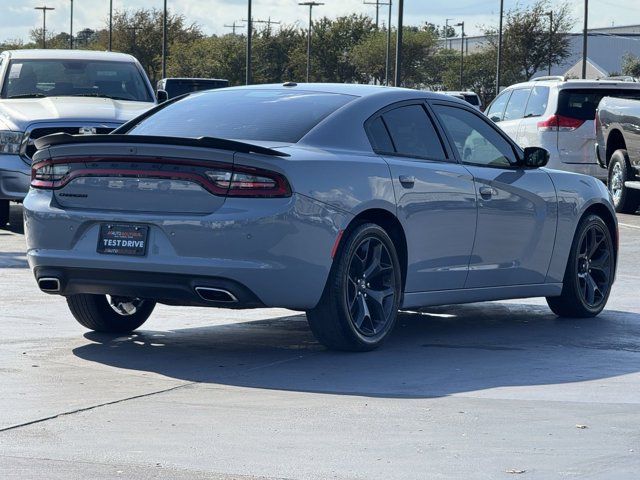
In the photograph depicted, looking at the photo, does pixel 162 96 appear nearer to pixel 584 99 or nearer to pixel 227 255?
pixel 584 99

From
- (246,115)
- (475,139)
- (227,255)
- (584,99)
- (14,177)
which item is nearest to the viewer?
(227,255)

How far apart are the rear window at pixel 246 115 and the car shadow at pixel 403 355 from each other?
4.10 feet

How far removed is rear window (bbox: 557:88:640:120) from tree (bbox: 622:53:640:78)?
83892 millimetres

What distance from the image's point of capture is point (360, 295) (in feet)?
28.7

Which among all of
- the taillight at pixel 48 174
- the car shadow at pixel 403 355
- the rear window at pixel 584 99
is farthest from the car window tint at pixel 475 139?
the rear window at pixel 584 99

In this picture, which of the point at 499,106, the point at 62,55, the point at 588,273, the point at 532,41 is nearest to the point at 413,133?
the point at 588,273

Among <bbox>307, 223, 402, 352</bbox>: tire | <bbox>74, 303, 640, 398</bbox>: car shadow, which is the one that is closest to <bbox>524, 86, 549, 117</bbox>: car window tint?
<bbox>74, 303, 640, 398</bbox>: car shadow

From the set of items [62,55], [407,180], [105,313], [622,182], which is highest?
[62,55]

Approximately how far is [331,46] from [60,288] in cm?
10177

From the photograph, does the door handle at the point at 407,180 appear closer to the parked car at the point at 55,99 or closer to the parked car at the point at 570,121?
the parked car at the point at 55,99

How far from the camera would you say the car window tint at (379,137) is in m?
9.05

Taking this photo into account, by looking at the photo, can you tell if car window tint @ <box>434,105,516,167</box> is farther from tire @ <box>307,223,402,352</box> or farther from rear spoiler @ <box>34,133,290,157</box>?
rear spoiler @ <box>34,133,290,157</box>

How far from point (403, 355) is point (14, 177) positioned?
8478 millimetres

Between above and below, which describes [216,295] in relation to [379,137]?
below
